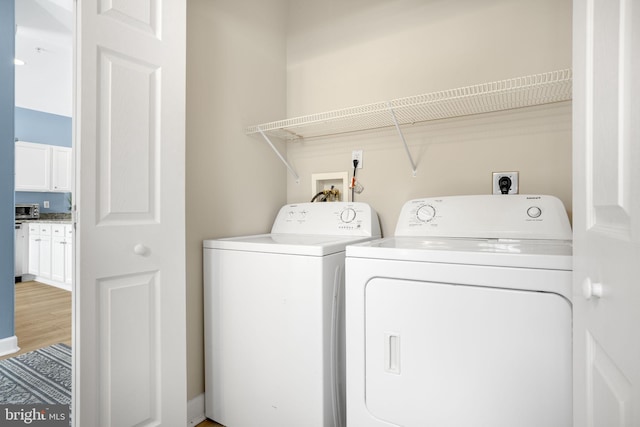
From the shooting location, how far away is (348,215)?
1881mm

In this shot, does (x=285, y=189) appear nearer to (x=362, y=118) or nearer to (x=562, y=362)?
(x=362, y=118)

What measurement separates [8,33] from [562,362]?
3.89m

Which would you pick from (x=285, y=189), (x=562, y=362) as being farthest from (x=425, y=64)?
(x=562, y=362)

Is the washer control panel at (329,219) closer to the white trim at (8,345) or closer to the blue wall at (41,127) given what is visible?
the white trim at (8,345)

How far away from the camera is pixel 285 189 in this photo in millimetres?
2312

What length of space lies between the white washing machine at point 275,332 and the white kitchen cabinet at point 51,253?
361 cm

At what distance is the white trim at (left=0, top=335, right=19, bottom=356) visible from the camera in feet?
8.17

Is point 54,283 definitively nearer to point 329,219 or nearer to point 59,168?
point 59,168

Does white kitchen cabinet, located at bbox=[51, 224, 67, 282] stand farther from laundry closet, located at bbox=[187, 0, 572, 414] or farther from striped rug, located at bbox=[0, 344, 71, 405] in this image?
laundry closet, located at bbox=[187, 0, 572, 414]

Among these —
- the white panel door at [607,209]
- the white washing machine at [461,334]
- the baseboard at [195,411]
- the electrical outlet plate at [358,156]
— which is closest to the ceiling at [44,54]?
the electrical outlet plate at [358,156]

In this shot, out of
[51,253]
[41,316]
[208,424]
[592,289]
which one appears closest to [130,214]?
[208,424]

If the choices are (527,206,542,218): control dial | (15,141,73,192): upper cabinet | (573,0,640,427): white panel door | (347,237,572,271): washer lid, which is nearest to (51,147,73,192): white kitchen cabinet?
(15,141,73,192): upper cabinet

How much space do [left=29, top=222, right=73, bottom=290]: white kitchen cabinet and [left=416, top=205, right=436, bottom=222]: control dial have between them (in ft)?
14.3

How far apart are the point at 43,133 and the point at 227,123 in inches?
215
